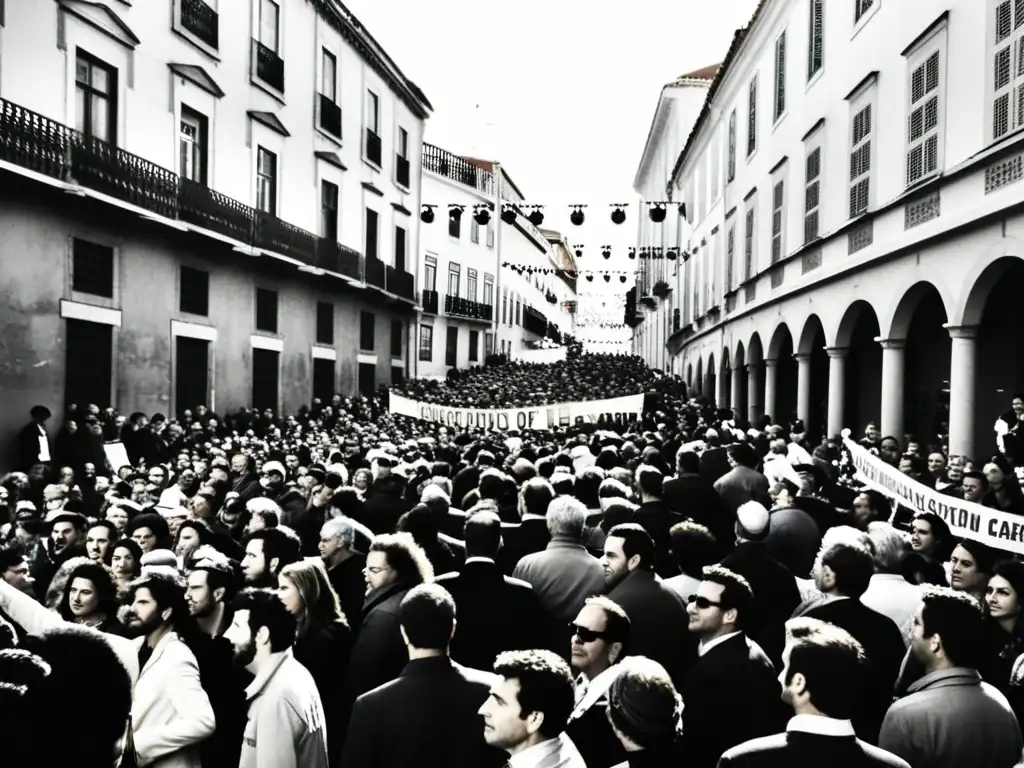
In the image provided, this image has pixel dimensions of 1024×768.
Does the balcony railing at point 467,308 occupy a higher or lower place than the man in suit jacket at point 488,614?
higher

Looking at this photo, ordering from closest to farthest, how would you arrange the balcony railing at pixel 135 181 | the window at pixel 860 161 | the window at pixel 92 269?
the balcony railing at pixel 135 181 < the window at pixel 860 161 < the window at pixel 92 269

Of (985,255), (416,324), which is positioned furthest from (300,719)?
(416,324)

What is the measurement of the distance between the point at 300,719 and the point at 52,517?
4523 mm

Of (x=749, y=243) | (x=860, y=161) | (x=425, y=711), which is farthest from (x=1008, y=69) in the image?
(x=749, y=243)

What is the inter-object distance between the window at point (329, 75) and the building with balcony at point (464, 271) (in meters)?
9.18

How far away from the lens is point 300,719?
13.4ft

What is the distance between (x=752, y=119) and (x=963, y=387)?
15.7 meters

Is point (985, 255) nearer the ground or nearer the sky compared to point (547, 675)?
nearer the sky

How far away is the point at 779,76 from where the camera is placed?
2373 centimetres

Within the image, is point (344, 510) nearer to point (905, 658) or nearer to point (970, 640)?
point (905, 658)

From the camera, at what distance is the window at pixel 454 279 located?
47.0 metres

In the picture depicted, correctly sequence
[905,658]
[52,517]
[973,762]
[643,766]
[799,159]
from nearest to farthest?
[643,766]
[973,762]
[905,658]
[52,517]
[799,159]

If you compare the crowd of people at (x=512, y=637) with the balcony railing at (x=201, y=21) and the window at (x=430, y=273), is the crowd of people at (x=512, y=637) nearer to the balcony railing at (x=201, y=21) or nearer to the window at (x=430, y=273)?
the balcony railing at (x=201, y=21)

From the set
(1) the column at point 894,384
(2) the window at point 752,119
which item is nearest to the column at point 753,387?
(2) the window at point 752,119
